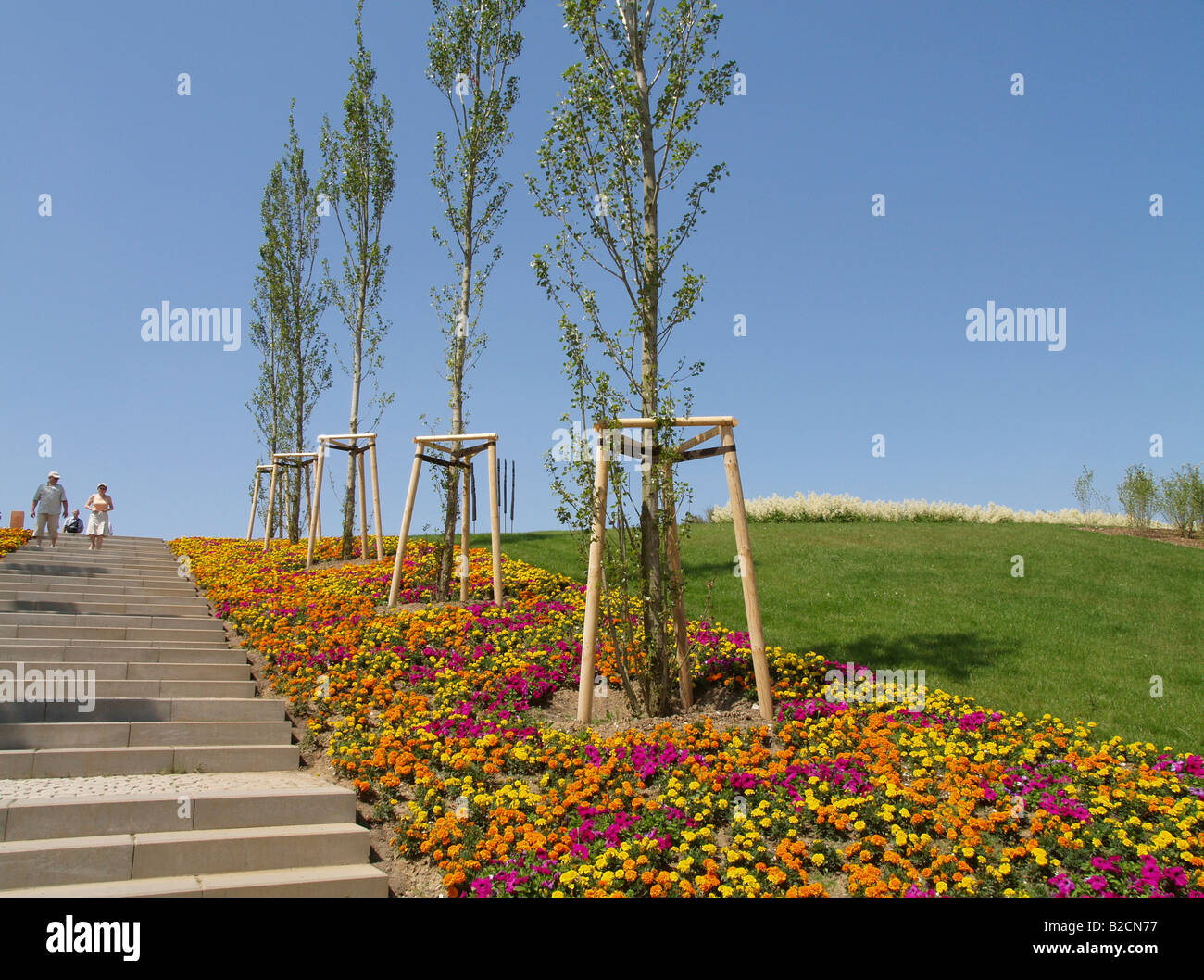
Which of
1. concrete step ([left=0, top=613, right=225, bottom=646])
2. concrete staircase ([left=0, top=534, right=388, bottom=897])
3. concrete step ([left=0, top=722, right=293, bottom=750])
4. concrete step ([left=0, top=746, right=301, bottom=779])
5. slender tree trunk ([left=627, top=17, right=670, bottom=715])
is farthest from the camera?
concrete step ([left=0, top=613, right=225, bottom=646])

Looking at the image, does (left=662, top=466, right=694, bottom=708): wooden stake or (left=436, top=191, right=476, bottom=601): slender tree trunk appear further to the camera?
(left=436, top=191, right=476, bottom=601): slender tree trunk

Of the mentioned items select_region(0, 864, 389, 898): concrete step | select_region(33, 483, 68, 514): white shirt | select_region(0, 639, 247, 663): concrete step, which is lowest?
select_region(0, 864, 389, 898): concrete step

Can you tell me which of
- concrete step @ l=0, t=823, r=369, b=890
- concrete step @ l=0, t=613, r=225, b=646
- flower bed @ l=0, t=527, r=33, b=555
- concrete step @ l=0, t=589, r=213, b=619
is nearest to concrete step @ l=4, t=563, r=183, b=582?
flower bed @ l=0, t=527, r=33, b=555

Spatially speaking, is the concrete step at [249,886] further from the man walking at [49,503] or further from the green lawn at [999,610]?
the man walking at [49,503]

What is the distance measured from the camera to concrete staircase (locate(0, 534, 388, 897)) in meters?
5.07

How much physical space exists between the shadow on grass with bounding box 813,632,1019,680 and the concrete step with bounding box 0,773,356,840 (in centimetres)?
631

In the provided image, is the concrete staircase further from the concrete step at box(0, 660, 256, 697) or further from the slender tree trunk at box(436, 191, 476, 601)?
the slender tree trunk at box(436, 191, 476, 601)

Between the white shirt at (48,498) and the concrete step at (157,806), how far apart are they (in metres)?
Answer: 14.1

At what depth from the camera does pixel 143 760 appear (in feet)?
22.6

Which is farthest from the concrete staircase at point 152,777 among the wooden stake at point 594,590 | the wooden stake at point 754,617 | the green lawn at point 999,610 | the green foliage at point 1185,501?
the green foliage at point 1185,501

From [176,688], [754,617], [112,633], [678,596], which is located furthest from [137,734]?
[754,617]

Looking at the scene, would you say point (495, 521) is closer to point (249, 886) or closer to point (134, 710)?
Answer: point (134, 710)

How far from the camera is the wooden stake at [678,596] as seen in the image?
8.09m

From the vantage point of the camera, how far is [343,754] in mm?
7113
